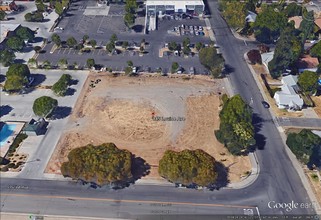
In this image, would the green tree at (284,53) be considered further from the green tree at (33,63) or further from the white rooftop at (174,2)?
the green tree at (33,63)

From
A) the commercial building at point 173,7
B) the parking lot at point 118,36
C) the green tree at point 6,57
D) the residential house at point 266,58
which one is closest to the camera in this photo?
the green tree at point 6,57

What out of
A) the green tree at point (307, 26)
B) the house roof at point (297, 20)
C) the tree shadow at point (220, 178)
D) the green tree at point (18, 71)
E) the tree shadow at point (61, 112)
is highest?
the green tree at point (307, 26)

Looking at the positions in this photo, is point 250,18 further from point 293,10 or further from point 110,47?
point 110,47

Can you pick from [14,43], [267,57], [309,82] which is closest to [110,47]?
[14,43]

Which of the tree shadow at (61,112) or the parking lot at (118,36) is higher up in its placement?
the tree shadow at (61,112)

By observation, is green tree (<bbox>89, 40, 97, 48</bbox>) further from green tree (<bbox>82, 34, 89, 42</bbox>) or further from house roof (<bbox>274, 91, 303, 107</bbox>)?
house roof (<bbox>274, 91, 303, 107</bbox>)

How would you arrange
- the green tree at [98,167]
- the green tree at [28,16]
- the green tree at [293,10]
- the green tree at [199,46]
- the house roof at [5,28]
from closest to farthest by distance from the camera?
the green tree at [98,167]
the green tree at [199,46]
the house roof at [5,28]
the green tree at [28,16]
the green tree at [293,10]

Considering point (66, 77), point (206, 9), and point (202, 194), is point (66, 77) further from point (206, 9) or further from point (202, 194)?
point (206, 9)

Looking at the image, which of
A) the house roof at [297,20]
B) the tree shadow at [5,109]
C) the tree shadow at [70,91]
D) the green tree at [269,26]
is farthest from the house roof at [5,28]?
the house roof at [297,20]
